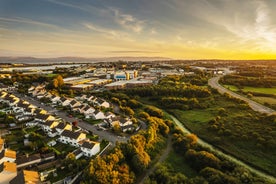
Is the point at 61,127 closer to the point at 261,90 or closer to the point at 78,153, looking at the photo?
the point at 78,153

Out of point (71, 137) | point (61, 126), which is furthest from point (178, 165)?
point (61, 126)

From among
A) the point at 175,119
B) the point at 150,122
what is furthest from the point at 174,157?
the point at 175,119

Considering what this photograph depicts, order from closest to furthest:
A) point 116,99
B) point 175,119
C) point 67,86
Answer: point 175,119, point 116,99, point 67,86

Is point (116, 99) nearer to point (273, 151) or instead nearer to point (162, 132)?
point (162, 132)

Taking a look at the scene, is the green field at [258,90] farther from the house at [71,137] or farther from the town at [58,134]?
the house at [71,137]

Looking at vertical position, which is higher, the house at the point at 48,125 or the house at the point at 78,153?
the house at the point at 48,125

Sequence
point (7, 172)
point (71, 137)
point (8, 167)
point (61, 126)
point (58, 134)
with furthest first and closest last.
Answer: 1. point (61, 126)
2. point (58, 134)
3. point (71, 137)
4. point (8, 167)
5. point (7, 172)

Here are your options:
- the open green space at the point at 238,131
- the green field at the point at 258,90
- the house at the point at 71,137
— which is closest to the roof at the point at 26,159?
the house at the point at 71,137
